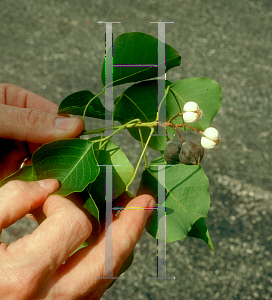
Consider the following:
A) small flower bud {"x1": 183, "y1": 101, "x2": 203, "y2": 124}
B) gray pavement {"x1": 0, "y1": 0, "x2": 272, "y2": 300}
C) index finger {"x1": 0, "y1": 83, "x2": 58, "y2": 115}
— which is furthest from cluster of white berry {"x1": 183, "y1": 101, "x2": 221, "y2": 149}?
gray pavement {"x1": 0, "y1": 0, "x2": 272, "y2": 300}

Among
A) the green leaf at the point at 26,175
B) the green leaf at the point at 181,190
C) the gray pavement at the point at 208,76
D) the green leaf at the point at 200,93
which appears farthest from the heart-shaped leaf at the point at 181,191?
the gray pavement at the point at 208,76

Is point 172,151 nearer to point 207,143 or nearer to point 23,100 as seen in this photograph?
point 207,143

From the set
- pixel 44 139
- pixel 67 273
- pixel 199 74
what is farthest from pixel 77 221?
pixel 199 74

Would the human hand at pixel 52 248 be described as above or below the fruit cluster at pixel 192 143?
below

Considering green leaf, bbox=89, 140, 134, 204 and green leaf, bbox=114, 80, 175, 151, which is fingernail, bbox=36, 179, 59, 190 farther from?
green leaf, bbox=114, 80, 175, 151

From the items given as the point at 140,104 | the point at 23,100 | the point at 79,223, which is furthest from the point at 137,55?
the point at 23,100

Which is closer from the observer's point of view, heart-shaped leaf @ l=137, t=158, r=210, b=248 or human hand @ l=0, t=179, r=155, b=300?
human hand @ l=0, t=179, r=155, b=300

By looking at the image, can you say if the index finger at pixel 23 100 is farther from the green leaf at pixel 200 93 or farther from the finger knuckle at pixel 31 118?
the green leaf at pixel 200 93
